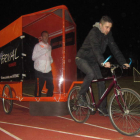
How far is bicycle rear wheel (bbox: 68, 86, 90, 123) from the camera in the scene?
4.38m

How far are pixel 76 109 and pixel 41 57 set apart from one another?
5.61 feet

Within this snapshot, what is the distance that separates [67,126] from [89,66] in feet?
4.19

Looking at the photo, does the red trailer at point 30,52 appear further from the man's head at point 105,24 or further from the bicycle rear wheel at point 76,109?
the man's head at point 105,24

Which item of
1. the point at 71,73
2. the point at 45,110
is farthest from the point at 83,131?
the point at 71,73

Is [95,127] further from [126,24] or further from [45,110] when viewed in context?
[126,24]

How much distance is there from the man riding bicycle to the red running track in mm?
447

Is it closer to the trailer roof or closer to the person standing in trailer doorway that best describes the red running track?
the person standing in trailer doorway

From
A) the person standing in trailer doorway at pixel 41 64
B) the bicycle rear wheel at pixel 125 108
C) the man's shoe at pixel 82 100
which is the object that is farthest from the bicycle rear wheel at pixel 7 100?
the bicycle rear wheel at pixel 125 108

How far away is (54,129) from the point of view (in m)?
4.09

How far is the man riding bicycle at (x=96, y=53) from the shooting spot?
390cm

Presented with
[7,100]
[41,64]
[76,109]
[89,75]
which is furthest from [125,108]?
[7,100]

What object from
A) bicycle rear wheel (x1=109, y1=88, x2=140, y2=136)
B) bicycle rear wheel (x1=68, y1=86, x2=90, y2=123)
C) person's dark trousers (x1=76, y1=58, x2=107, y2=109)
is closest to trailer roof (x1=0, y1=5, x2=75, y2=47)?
person's dark trousers (x1=76, y1=58, x2=107, y2=109)

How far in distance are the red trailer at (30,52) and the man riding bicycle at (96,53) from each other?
1022 mm

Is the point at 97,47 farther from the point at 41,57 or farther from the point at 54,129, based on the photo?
the point at 41,57
